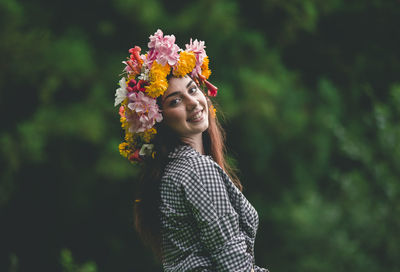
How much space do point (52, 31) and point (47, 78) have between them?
691mm

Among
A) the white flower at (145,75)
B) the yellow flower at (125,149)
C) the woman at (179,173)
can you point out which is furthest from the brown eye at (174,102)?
the yellow flower at (125,149)

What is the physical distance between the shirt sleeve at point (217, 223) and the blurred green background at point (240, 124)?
341cm

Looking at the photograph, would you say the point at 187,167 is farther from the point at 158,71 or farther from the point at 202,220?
the point at 158,71

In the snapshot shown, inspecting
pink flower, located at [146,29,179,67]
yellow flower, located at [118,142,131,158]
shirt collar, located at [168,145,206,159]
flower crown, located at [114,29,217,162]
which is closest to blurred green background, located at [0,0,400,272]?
yellow flower, located at [118,142,131,158]

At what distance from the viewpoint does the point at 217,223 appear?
1688 millimetres

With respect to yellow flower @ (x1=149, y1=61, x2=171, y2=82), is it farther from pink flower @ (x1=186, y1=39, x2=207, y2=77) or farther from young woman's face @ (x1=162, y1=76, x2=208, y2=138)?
pink flower @ (x1=186, y1=39, x2=207, y2=77)

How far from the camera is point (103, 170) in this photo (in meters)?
6.48

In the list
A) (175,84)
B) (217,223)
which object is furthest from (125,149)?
(217,223)

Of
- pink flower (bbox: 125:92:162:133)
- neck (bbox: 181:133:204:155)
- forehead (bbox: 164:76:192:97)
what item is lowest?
neck (bbox: 181:133:204:155)

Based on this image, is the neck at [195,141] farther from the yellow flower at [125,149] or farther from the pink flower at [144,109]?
the yellow flower at [125,149]

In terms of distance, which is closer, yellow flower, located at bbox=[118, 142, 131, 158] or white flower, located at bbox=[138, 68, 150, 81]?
white flower, located at bbox=[138, 68, 150, 81]

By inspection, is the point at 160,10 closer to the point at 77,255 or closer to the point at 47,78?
the point at 47,78

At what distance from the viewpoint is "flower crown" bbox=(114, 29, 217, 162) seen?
1.92 metres

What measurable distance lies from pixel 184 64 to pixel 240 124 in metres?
5.70
